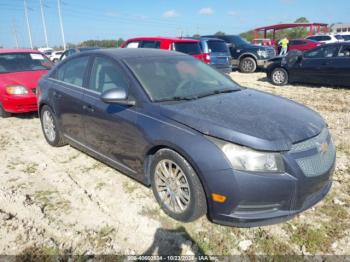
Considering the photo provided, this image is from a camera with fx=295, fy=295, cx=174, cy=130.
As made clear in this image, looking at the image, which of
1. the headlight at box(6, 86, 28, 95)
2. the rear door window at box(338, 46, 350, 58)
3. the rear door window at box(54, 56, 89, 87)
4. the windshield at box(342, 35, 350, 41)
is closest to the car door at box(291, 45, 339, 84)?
the rear door window at box(338, 46, 350, 58)

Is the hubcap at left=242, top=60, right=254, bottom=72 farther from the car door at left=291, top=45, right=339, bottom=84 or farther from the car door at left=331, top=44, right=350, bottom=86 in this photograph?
the car door at left=331, top=44, right=350, bottom=86

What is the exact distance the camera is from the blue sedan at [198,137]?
2354mm

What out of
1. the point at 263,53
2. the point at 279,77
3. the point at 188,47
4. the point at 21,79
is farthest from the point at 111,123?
the point at 263,53

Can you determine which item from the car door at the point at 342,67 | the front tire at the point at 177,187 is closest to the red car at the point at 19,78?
the front tire at the point at 177,187

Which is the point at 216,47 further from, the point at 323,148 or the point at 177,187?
the point at 177,187

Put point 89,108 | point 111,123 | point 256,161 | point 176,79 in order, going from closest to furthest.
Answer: point 256,161, point 111,123, point 176,79, point 89,108

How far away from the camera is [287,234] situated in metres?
2.70

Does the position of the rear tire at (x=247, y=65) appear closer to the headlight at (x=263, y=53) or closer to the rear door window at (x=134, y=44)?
the headlight at (x=263, y=53)

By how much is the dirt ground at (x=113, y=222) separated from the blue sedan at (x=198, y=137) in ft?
0.82

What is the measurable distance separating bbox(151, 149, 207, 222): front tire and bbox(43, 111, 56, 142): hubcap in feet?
8.14

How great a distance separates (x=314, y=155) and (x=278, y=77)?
8573mm

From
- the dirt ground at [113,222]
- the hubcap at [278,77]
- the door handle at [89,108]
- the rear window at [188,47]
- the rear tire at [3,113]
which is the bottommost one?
the dirt ground at [113,222]

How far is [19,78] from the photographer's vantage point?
6.34 meters

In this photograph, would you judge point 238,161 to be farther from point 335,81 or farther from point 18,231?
point 335,81
